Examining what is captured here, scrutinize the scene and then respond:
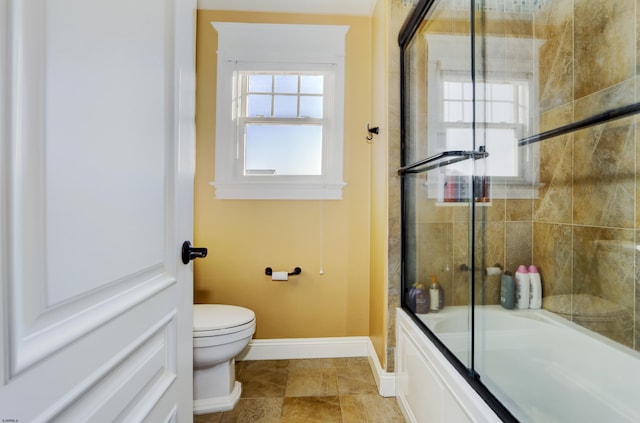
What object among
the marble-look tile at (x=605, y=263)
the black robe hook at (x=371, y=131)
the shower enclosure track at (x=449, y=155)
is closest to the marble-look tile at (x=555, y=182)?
the marble-look tile at (x=605, y=263)

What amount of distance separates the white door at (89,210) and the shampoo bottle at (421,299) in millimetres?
1177

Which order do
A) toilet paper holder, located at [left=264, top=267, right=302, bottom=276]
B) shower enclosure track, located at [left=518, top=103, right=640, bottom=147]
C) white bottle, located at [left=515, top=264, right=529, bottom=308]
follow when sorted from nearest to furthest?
shower enclosure track, located at [left=518, top=103, right=640, bottom=147]
white bottle, located at [left=515, top=264, right=529, bottom=308]
toilet paper holder, located at [left=264, top=267, right=302, bottom=276]

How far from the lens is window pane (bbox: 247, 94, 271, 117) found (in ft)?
6.98

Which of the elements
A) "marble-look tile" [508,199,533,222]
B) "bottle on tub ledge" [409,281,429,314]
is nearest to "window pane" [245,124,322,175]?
"bottle on tub ledge" [409,281,429,314]

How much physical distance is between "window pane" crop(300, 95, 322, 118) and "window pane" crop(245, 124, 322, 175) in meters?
0.10

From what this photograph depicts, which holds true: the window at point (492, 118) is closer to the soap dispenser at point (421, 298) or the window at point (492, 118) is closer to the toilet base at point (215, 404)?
the soap dispenser at point (421, 298)

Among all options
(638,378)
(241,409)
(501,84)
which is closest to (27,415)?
(241,409)

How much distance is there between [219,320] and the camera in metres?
1.56

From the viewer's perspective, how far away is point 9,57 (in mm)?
333

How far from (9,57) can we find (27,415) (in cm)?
42

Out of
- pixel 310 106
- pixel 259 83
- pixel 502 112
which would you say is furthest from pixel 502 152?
pixel 259 83

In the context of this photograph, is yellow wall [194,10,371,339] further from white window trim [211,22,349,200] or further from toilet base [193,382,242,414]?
toilet base [193,382,242,414]

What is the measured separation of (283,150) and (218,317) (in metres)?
1.19

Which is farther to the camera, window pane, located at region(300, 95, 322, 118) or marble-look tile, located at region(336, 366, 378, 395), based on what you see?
window pane, located at region(300, 95, 322, 118)
